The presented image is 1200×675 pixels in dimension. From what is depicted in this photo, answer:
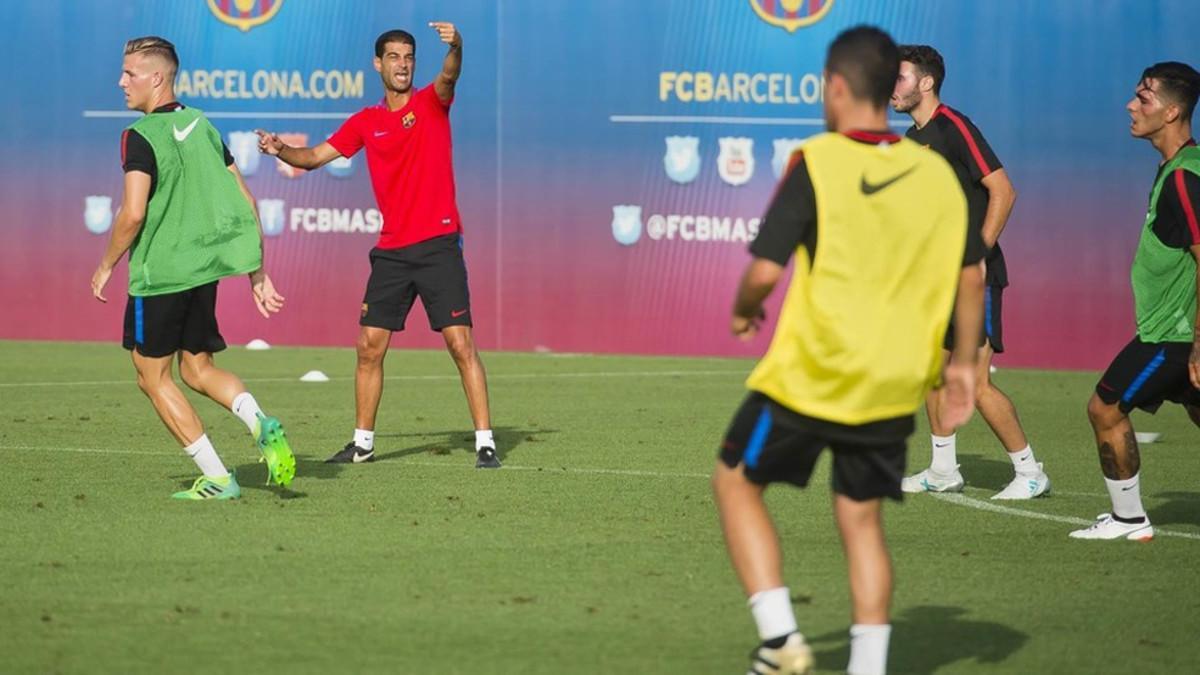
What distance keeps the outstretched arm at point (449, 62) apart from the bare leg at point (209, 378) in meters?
2.19

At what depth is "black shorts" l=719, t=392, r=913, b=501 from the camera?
17.8 feet

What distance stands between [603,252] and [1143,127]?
10248mm

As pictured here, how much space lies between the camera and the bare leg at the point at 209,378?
9250mm

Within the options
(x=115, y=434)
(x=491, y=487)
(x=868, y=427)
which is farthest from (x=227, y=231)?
(x=868, y=427)

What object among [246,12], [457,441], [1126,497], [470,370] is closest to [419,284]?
[470,370]

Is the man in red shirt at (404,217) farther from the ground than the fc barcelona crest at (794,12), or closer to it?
closer to it

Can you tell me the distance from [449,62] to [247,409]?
8.44 feet

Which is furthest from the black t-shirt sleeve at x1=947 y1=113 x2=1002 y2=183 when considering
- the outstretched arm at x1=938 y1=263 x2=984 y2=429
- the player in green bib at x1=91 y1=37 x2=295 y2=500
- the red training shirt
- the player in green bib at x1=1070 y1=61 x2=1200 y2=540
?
the outstretched arm at x1=938 y1=263 x2=984 y2=429

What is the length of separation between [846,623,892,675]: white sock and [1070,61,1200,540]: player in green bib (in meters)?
3.23

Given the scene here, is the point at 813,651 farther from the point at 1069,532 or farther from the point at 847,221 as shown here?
the point at 1069,532

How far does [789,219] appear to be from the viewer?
5.28 metres

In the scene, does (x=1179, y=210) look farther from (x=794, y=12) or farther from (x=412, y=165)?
(x=794, y=12)

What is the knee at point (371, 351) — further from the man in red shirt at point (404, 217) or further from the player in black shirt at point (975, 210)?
the player in black shirt at point (975, 210)

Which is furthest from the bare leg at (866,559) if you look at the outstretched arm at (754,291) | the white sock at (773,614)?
the outstretched arm at (754,291)
